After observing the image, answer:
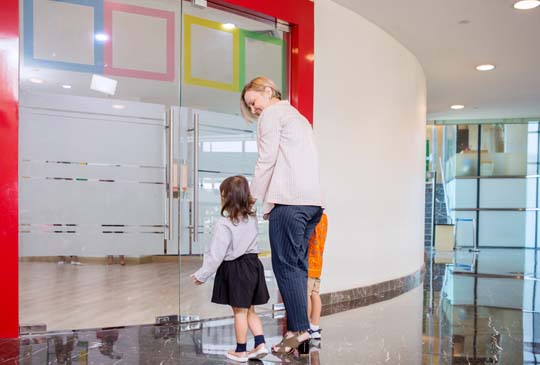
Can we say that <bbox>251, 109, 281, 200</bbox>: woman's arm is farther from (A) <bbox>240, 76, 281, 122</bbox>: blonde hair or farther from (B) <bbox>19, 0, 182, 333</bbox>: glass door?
(B) <bbox>19, 0, 182, 333</bbox>: glass door

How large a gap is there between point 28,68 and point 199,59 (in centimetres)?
111

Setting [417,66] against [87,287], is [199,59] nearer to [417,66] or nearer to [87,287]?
[87,287]

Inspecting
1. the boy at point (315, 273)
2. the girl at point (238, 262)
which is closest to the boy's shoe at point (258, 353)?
the girl at point (238, 262)

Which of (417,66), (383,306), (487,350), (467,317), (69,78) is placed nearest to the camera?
(487,350)

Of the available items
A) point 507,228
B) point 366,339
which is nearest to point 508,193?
point 507,228

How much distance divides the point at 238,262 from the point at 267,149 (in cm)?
60

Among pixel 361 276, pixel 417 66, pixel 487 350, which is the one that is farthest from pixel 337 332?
pixel 417 66

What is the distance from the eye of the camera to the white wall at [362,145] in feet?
14.4

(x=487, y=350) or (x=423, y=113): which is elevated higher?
(x=423, y=113)

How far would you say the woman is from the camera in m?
2.60

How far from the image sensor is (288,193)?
8.49ft

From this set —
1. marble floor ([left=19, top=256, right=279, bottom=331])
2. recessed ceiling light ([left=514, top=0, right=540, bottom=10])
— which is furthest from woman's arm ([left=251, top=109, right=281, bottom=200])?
recessed ceiling light ([left=514, top=0, right=540, bottom=10])

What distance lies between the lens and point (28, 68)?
310 centimetres

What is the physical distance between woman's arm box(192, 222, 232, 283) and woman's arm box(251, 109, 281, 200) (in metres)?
0.27
